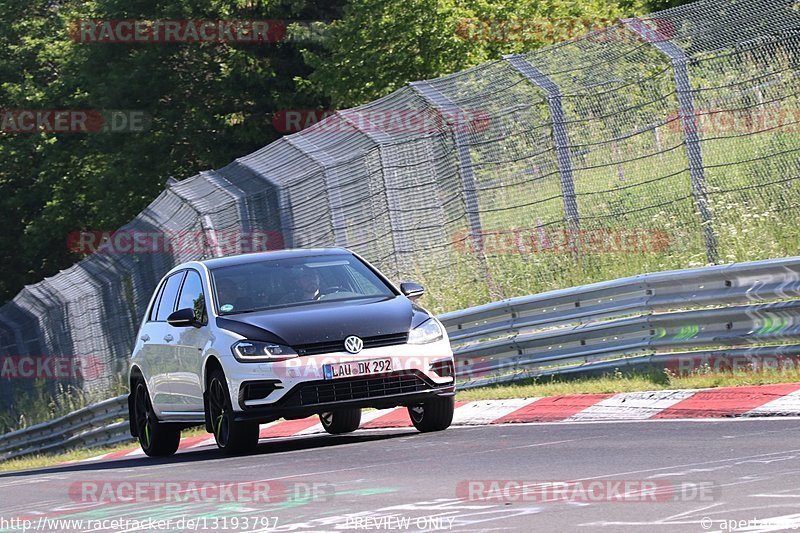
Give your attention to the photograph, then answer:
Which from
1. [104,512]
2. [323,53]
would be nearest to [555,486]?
[104,512]

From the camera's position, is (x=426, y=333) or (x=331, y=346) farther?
(x=426, y=333)

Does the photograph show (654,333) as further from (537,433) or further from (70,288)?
(70,288)

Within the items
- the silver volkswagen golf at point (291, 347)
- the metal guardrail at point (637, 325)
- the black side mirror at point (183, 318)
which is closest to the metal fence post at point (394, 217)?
the metal guardrail at point (637, 325)

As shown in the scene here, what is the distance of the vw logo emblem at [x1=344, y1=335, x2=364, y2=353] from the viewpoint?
11289 millimetres

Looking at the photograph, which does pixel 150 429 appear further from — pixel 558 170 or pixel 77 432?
pixel 77 432

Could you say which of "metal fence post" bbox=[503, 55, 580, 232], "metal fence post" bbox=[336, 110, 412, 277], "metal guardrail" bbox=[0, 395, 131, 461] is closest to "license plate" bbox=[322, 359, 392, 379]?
"metal fence post" bbox=[503, 55, 580, 232]

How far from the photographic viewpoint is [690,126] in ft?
45.5

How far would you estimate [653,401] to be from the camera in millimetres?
11633

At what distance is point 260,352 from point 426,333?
125 centimetres

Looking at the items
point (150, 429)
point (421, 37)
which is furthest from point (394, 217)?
point (421, 37)

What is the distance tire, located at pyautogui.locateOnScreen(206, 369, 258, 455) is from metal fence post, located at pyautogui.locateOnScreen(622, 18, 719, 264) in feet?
15.2

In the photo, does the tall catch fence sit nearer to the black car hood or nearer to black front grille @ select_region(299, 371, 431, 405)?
the black car hood

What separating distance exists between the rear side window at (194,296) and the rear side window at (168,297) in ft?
0.72

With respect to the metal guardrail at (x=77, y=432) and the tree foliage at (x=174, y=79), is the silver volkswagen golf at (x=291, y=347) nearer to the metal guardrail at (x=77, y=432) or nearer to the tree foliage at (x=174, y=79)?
the metal guardrail at (x=77, y=432)
